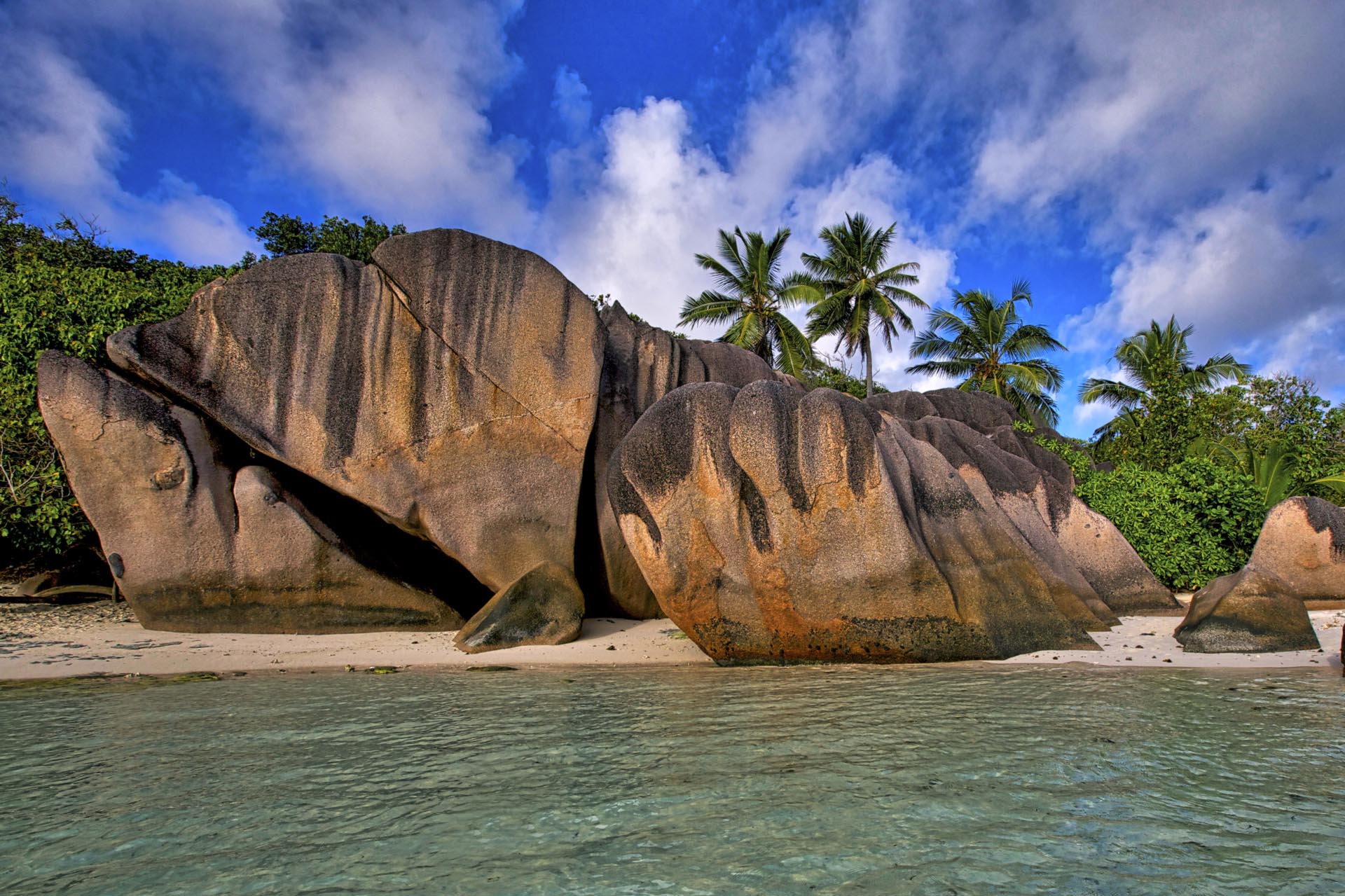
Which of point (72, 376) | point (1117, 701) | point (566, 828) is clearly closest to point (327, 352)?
point (72, 376)

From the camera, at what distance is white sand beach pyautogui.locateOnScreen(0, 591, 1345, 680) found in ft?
21.0

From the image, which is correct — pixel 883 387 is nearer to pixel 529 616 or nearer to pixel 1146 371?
pixel 1146 371

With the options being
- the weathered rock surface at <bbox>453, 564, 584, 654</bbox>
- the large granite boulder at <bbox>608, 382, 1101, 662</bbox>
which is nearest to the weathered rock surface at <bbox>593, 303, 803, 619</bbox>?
the weathered rock surface at <bbox>453, 564, 584, 654</bbox>

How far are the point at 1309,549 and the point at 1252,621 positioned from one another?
13.0ft

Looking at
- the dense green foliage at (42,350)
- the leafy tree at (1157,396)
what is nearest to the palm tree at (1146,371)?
the leafy tree at (1157,396)

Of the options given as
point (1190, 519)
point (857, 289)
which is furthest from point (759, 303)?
point (1190, 519)

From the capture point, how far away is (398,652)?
305 inches

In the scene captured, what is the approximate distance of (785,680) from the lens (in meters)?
5.75

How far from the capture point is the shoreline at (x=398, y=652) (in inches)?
251

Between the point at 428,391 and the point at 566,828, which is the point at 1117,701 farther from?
the point at 428,391

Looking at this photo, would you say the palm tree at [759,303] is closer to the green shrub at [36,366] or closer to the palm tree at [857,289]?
the palm tree at [857,289]

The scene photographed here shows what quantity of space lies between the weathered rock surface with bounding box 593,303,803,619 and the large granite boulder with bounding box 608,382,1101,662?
2487 mm

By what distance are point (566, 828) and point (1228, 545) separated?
37.7ft

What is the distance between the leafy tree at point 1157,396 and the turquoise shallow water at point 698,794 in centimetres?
1205
